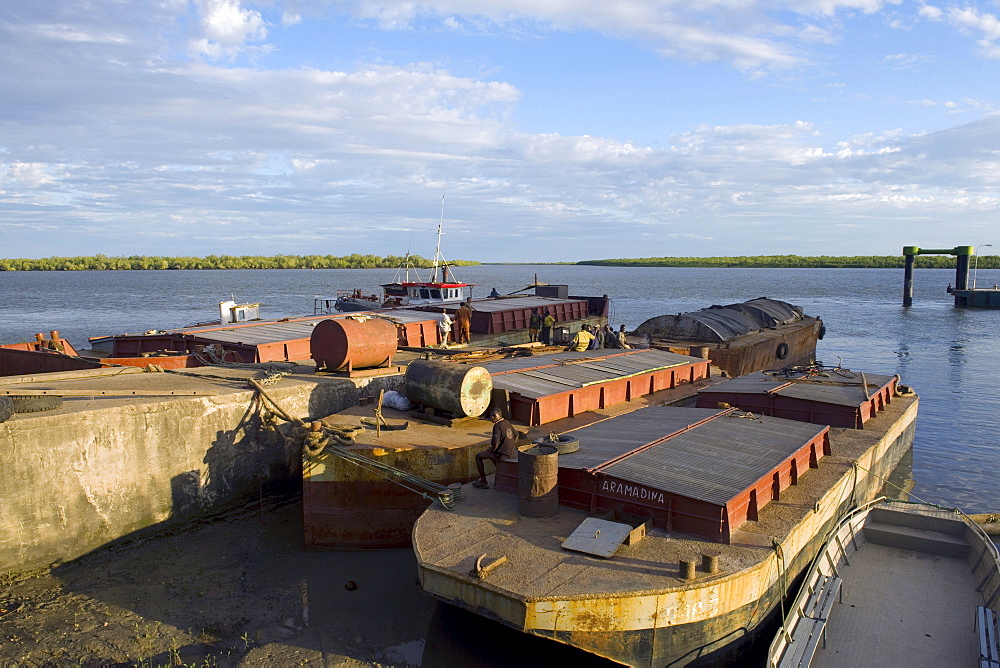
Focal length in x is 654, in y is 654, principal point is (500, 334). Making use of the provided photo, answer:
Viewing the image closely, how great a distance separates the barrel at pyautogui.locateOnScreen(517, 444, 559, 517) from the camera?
34.4 feet

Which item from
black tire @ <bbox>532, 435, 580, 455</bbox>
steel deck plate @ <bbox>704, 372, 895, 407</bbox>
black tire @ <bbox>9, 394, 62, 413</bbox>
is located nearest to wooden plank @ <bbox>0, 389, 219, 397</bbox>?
black tire @ <bbox>9, 394, 62, 413</bbox>

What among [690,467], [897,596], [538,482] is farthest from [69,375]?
[897,596]

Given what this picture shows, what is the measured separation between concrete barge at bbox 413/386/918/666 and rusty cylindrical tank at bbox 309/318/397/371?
768cm

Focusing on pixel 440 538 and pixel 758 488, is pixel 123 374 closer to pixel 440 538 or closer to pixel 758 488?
pixel 440 538

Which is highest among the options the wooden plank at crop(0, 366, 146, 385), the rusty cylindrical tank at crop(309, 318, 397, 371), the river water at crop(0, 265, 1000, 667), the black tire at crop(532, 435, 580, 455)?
the rusty cylindrical tank at crop(309, 318, 397, 371)

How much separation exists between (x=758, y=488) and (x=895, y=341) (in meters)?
49.9

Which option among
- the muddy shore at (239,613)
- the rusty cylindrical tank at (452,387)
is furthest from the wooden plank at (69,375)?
the rusty cylindrical tank at (452,387)

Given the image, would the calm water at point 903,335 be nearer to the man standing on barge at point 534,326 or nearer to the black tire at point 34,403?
the man standing on barge at point 534,326

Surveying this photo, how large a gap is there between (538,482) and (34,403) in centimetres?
1027

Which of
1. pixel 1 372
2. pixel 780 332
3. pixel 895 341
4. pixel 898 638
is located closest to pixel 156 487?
pixel 1 372

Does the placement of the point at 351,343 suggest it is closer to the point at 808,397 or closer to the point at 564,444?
the point at 564,444

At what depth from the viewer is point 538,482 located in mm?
10500

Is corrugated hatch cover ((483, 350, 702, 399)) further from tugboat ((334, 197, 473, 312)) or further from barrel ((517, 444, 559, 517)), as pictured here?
tugboat ((334, 197, 473, 312))

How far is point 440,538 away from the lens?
1000 cm
